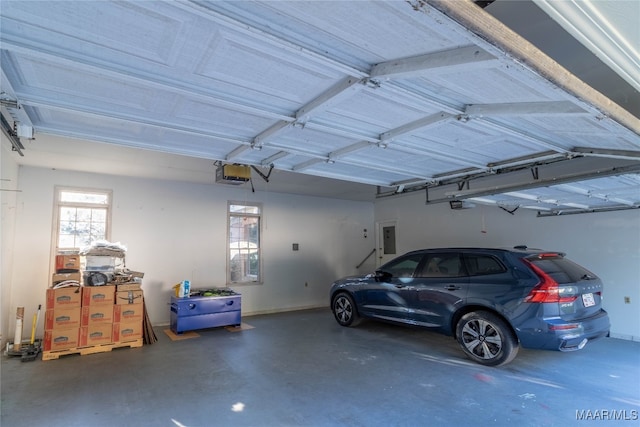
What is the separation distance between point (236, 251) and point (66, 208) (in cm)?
293

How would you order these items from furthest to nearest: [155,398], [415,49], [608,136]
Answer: [155,398]
[608,136]
[415,49]

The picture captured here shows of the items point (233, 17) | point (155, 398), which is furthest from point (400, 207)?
point (233, 17)

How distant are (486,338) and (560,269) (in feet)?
3.62

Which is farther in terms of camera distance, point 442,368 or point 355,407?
point 442,368

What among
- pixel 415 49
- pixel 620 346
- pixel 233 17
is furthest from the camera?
pixel 620 346

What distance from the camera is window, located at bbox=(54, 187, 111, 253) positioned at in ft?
17.8

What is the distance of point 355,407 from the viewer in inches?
113

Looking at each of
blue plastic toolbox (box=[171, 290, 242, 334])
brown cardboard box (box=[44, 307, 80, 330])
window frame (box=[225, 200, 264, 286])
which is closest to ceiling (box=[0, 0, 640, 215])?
brown cardboard box (box=[44, 307, 80, 330])

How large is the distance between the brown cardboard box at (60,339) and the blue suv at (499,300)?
418 cm

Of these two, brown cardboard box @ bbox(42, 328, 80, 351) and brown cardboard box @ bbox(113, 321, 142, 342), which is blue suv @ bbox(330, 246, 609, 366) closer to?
brown cardboard box @ bbox(113, 321, 142, 342)

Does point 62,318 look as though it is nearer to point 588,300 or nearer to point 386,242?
point 588,300

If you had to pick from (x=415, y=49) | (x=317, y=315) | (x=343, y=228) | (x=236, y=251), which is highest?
(x=415, y=49)

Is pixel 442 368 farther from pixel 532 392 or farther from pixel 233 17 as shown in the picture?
pixel 233 17

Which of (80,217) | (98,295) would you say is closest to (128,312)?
(98,295)
